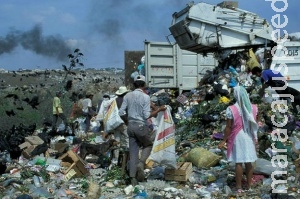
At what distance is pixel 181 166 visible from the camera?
21.4 feet

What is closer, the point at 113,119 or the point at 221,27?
the point at 113,119

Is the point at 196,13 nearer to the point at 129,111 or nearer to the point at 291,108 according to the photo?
the point at 291,108

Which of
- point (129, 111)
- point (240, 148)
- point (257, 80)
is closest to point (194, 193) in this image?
point (240, 148)

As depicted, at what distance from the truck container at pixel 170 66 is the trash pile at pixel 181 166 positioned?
12.4 ft

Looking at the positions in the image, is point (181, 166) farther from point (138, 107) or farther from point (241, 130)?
point (241, 130)

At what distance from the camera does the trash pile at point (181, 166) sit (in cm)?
596

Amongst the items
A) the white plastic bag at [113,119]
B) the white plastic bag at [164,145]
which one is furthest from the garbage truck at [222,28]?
the white plastic bag at [164,145]

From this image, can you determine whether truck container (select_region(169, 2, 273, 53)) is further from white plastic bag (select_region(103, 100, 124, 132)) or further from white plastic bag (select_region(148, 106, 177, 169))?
white plastic bag (select_region(148, 106, 177, 169))

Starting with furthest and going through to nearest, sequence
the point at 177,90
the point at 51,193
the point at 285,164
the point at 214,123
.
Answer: the point at 177,90 < the point at 214,123 < the point at 285,164 < the point at 51,193

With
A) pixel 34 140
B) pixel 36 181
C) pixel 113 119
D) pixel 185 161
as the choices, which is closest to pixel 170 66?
pixel 34 140

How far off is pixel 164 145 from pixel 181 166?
43cm

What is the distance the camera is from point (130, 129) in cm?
620

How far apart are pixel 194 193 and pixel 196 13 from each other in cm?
668

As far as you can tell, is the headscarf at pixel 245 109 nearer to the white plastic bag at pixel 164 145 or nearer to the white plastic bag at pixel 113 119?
the white plastic bag at pixel 164 145
